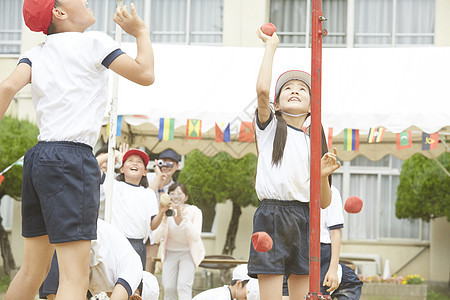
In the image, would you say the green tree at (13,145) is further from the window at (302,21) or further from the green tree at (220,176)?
the window at (302,21)

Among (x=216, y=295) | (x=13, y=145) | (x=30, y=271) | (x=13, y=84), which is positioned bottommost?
(x=216, y=295)

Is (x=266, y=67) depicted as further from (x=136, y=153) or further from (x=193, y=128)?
(x=193, y=128)

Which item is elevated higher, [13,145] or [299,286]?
[13,145]

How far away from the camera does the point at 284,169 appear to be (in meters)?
3.38

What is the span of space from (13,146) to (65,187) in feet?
29.1

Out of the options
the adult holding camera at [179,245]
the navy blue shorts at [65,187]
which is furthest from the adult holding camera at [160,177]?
the navy blue shorts at [65,187]

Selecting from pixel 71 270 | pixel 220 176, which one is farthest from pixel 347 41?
pixel 71 270

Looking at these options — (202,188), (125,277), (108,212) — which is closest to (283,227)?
(125,277)

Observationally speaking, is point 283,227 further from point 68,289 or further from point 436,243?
point 436,243

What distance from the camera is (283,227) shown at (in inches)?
132

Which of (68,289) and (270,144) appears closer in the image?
(68,289)

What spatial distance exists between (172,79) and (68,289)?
14.8 feet

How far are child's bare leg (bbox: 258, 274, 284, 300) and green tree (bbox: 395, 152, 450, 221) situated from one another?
7935 millimetres

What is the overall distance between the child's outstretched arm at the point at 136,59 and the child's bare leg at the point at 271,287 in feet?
3.76
